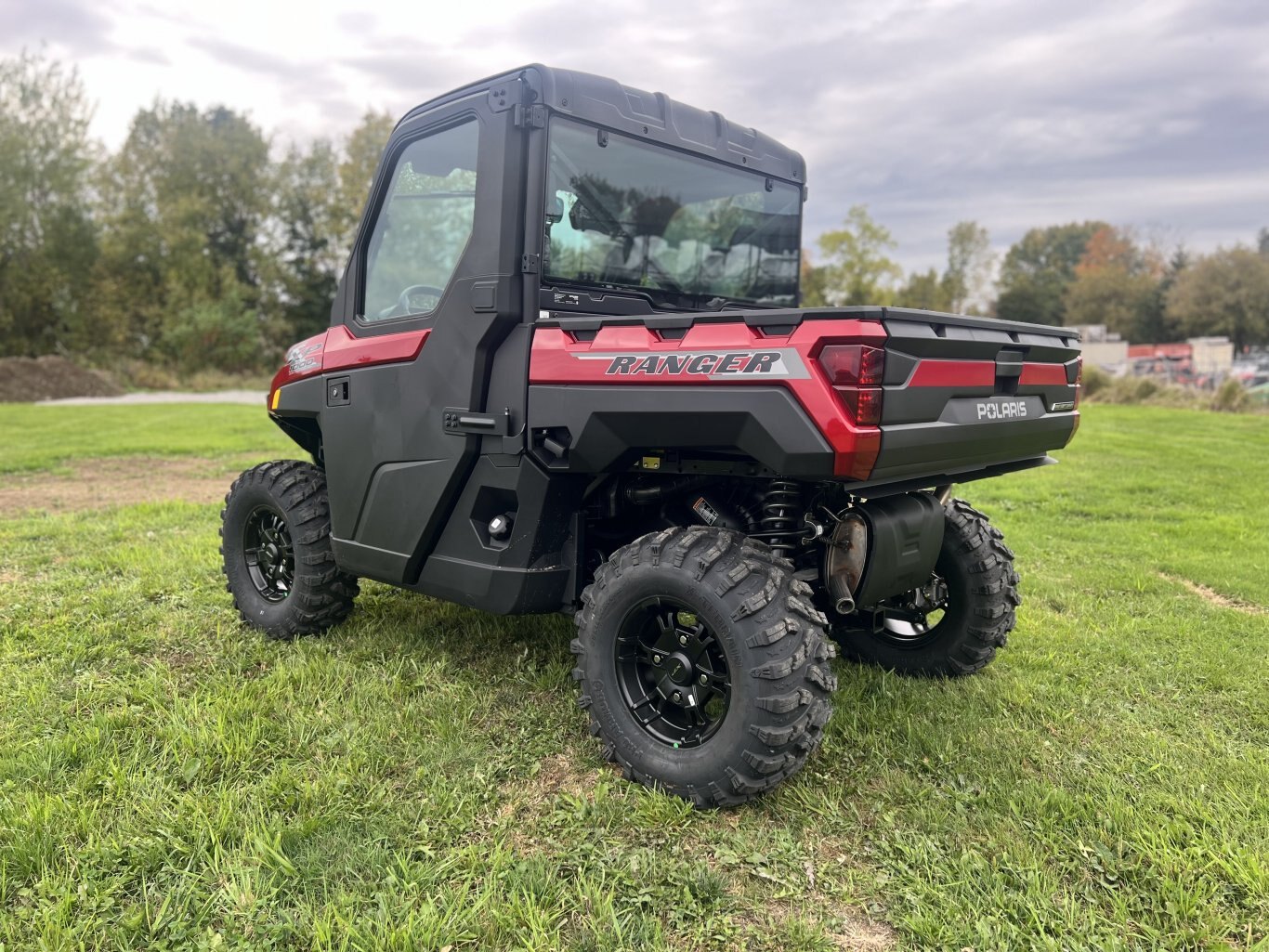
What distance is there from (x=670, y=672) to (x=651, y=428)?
2.66ft

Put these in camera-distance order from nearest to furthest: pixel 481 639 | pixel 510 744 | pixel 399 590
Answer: pixel 510 744, pixel 481 639, pixel 399 590

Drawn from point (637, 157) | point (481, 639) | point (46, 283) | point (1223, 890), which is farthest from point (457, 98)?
point (46, 283)

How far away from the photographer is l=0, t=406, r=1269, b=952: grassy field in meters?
2.16

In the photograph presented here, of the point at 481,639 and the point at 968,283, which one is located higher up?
the point at 968,283

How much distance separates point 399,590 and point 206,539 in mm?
2075

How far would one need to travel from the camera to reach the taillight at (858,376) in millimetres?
2312

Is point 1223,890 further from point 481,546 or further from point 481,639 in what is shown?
point 481,639

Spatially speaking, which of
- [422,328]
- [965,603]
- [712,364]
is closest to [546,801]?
[712,364]

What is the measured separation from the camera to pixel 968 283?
58.4 m

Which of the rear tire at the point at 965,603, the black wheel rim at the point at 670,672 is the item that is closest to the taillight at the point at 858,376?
the black wheel rim at the point at 670,672

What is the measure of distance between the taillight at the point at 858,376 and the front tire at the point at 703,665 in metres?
0.60

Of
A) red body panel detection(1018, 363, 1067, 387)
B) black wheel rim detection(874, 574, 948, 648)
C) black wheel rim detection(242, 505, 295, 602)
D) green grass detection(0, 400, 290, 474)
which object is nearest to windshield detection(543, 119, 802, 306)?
→ red body panel detection(1018, 363, 1067, 387)

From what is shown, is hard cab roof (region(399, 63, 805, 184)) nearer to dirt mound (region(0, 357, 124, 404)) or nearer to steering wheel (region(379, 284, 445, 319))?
steering wheel (region(379, 284, 445, 319))

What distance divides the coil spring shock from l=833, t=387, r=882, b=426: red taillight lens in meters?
0.62
